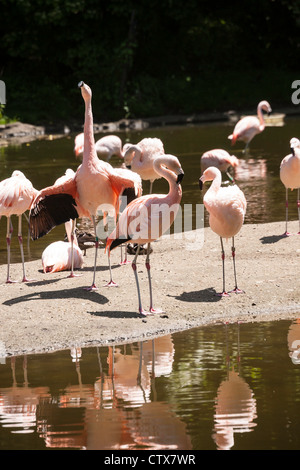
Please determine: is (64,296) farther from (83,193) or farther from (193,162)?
(193,162)

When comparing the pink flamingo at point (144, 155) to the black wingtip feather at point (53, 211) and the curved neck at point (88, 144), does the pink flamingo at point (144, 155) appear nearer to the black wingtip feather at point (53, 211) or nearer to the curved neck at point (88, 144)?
the curved neck at point (88, 144)

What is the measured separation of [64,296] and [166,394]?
202 cm

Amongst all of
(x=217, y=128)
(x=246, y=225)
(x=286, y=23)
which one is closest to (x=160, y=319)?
(x=246, y=225)

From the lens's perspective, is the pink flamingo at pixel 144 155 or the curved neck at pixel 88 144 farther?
the pink flamingo at pixel 144 155

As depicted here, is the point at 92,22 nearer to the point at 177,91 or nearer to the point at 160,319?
the point at 177,91

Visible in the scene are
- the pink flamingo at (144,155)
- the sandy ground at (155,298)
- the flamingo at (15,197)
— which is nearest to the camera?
the sandy ground at (155,298)

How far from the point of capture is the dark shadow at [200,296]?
6547mm

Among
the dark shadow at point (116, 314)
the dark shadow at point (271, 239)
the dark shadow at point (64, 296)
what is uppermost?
the dark shadow at point (271, 239)

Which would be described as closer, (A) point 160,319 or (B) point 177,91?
(A) point 160,319

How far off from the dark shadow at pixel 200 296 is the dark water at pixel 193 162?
7.87 feet

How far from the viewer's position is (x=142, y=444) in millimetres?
4078

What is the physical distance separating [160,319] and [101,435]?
1.99m

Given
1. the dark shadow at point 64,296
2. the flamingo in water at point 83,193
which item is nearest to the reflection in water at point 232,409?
the dark shadow at point 64,296

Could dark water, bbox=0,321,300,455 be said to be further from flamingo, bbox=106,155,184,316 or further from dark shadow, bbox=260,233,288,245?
dark shadow, bbox=260,233,288,245
